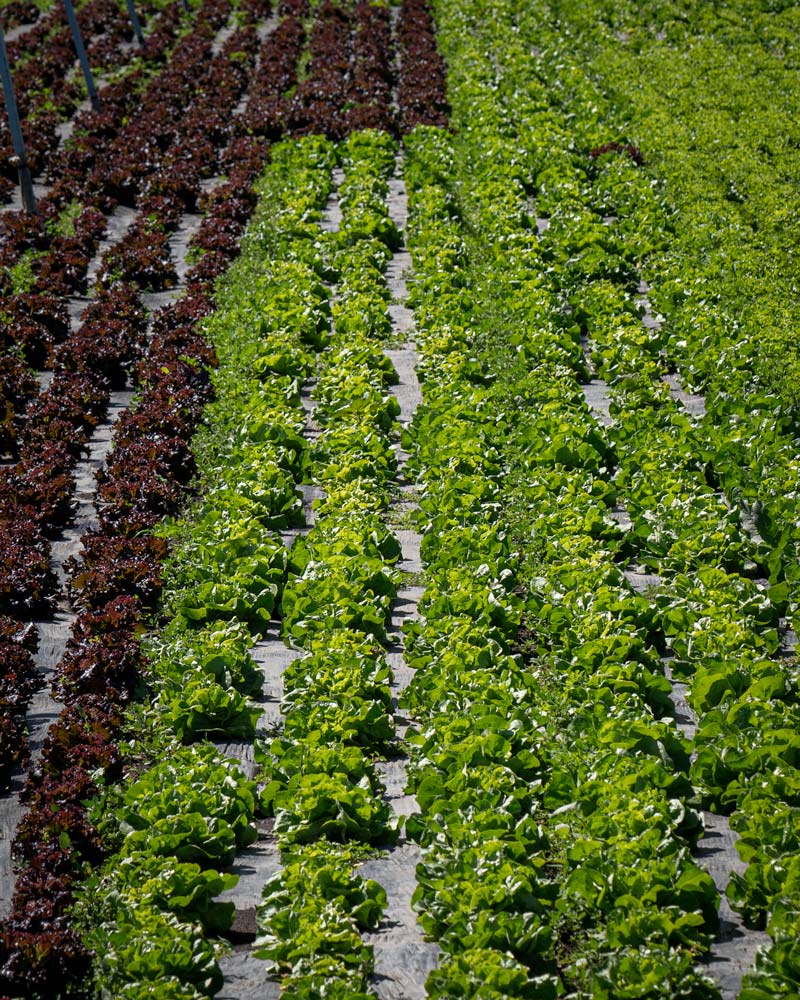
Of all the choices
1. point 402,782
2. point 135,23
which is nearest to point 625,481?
point 402,782

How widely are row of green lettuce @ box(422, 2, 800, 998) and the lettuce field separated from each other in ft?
0.14

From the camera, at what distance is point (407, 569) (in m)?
11.2

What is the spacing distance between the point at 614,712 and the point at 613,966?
2.10 metres

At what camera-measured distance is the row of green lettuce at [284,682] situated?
707 centimetres

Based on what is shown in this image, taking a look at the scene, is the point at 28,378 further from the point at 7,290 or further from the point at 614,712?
the point at 614,712

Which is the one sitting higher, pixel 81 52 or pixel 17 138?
pixel 81 52

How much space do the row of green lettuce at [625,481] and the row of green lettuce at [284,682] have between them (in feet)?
5.05

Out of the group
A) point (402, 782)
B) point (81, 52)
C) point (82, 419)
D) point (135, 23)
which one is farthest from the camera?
point (135, 23)

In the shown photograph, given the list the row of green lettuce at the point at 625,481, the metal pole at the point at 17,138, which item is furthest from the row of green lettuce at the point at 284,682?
the metal pole at the point at 17,138

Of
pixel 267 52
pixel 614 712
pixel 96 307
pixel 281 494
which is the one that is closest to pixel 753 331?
pixel 281 494

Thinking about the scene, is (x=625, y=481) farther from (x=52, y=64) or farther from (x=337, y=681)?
(x=52, y=64)

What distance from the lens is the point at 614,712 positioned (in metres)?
8.34

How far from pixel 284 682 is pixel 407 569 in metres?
2.13

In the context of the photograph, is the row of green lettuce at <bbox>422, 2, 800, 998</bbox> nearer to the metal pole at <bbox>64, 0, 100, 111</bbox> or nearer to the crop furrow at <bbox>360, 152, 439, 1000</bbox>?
the crop furrow at <bbox>360, 152, 439, 1000</bbox>
